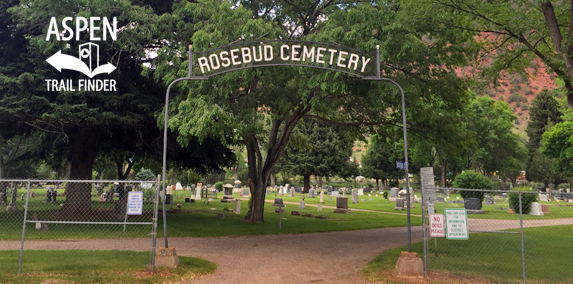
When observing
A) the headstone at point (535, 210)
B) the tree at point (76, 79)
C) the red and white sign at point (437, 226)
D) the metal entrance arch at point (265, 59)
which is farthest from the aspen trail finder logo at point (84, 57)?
the headstone at point (535, 210)

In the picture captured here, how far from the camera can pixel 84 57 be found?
591 inches

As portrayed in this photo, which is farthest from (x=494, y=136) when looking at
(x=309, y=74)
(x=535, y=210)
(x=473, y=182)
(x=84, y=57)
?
(x=84, y=57)

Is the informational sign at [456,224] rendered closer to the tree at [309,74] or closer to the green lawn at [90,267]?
the tree at [309,74]

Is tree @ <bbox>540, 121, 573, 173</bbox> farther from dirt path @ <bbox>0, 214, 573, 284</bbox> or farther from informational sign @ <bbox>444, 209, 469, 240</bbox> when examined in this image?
informational sign @ <bbox>444, 209, 469, 240</bbox>

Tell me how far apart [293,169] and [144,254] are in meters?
41.5

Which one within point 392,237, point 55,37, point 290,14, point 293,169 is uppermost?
point 290,14

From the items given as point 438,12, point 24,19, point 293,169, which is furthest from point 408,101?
point 293,169

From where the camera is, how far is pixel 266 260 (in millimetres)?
10133

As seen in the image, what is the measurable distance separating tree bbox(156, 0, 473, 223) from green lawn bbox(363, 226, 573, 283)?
436cm

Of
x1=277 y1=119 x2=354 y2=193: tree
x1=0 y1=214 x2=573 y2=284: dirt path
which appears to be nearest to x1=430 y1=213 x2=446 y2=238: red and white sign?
x1=0 y1=214 x2=573 y2=284: dirt path

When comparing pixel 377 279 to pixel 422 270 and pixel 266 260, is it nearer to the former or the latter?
pixel 422 270

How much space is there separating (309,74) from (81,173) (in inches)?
504

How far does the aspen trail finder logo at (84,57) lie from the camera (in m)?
14.4

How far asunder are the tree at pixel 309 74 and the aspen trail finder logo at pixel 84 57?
2.42 metres
